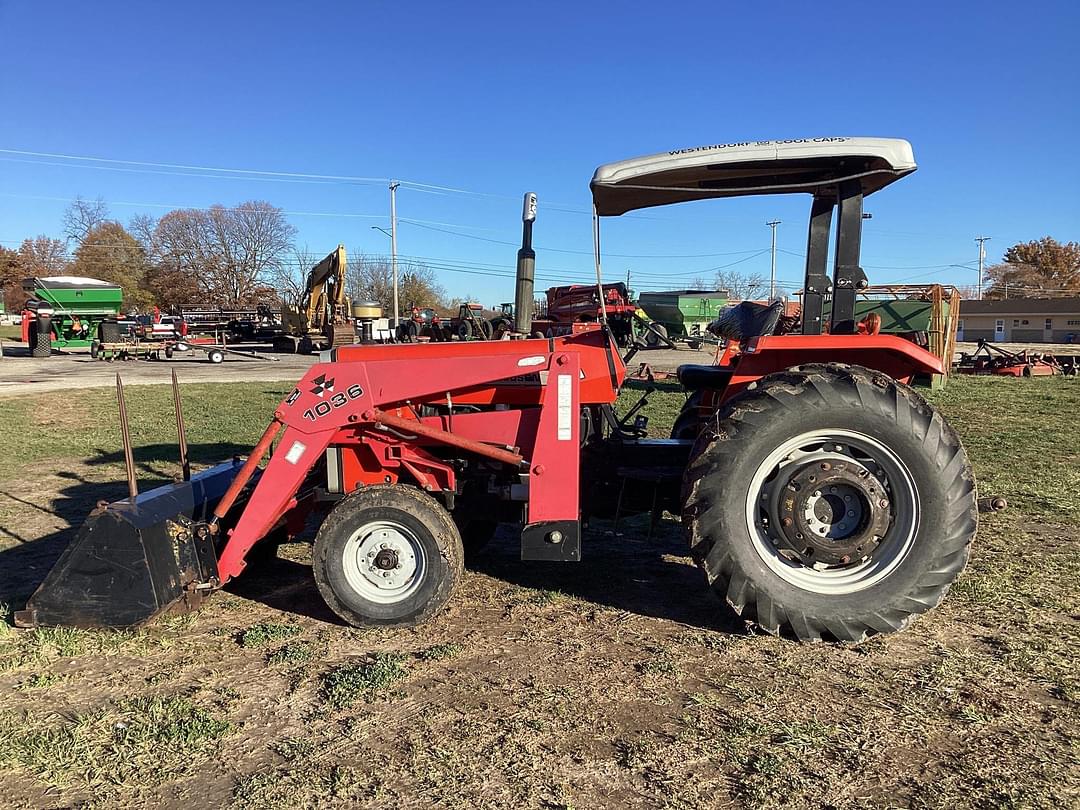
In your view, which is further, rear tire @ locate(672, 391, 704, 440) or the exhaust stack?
rear tire @ locate(672, 391, 704, 440)

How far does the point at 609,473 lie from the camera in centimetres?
413

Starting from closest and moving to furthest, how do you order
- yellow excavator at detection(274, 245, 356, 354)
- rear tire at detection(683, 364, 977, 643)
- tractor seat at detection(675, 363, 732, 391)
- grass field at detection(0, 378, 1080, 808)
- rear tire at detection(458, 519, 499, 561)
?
grass field at detection(0, 378, 1080, 808), rear tire at detection(683, 364, 977, 643), tractor seat at detection(675, 363, 732, 391), rear tire at detection(458, 519, 499, 561), yellow excavator at detection(274, 245, 356, 354)

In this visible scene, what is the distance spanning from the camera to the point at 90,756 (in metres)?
2.58

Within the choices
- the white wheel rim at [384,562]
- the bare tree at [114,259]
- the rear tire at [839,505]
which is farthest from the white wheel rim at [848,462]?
the bare tree at [114,259]

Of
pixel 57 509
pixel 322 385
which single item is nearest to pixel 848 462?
pixel 322 385

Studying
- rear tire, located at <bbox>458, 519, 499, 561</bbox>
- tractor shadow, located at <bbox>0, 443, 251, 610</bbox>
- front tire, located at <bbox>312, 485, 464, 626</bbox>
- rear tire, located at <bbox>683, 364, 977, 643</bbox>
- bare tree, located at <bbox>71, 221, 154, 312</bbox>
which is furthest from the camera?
bare tree, located at <bbox>71, 221, 154, 312</bbox>

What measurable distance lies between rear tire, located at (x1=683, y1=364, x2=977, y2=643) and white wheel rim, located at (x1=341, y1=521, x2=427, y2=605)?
138 cm

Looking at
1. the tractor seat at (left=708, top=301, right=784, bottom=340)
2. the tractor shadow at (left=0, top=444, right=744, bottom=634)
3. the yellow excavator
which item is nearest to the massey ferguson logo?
the tractor shadow at (left=0, top=444, right=744, bottom=634)

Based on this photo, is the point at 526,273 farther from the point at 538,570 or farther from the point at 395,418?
the point at 538,570

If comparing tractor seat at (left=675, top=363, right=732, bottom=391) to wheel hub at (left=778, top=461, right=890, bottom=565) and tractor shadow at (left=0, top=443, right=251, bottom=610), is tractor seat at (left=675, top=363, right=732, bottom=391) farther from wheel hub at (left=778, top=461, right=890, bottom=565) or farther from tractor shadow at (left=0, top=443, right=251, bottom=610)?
tractor shadow at (left=0, top=443, right=251, bottom=610)

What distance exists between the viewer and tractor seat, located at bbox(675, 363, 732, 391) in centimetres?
433

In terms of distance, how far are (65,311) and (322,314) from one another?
9.61 m

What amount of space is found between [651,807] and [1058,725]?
1621 mm

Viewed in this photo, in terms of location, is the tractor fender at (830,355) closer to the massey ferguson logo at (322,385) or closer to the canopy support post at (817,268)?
the canopy support post at (817,268)
